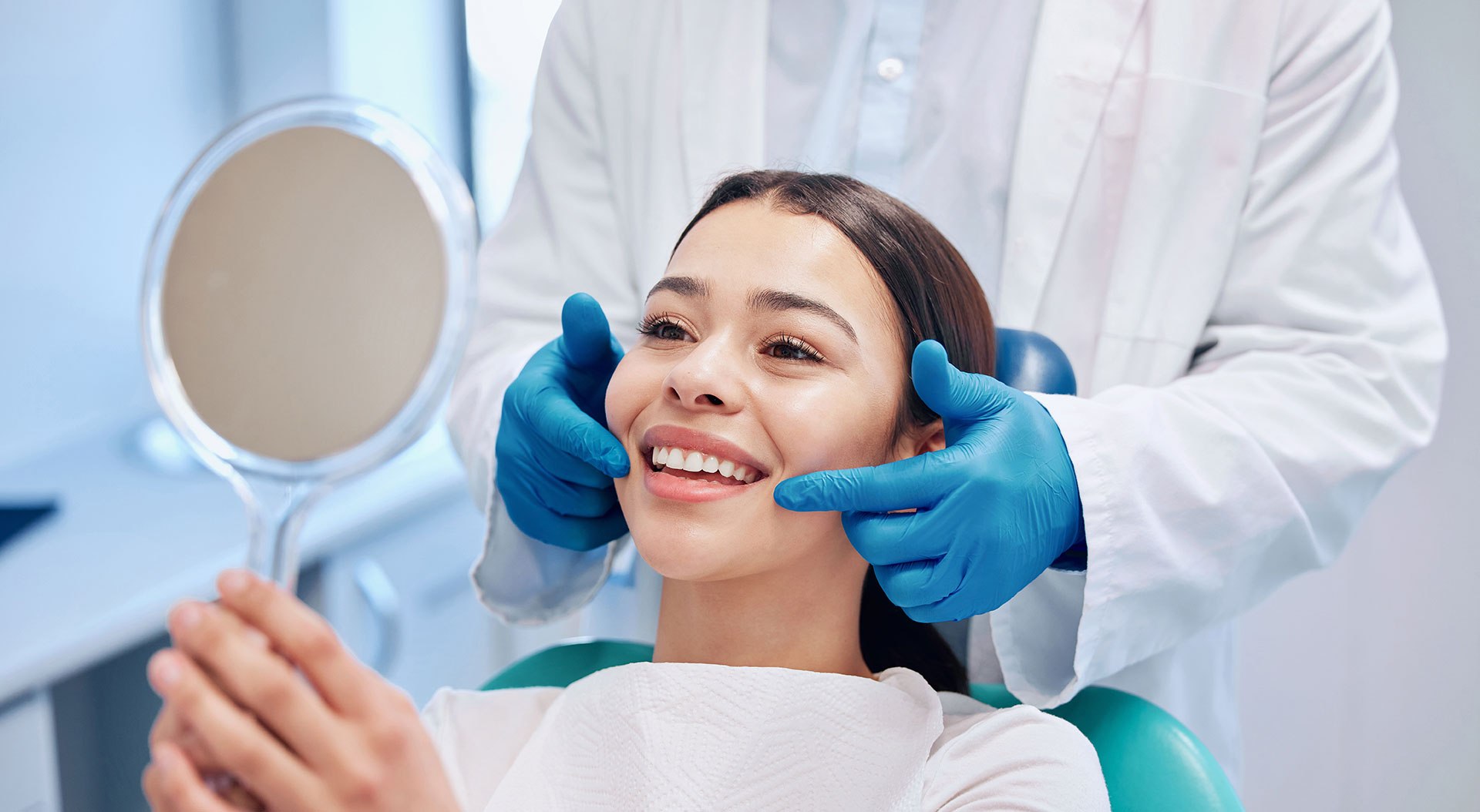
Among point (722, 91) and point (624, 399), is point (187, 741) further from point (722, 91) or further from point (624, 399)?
point (722, 91)

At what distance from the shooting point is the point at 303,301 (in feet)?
2.69

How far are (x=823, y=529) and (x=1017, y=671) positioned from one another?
0.31 meters

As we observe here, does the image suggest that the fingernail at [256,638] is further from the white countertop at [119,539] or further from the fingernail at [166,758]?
the white countertop at [119,539]

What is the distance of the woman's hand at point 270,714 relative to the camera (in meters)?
0.60

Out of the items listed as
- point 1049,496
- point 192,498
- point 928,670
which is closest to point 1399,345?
point 1049,496

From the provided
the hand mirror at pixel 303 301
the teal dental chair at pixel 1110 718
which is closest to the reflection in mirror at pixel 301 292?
the hand mirror at pixel 303 301

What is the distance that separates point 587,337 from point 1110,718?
2.48 feet

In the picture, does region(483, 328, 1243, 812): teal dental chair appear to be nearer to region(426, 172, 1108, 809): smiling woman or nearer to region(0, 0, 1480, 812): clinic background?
region(426, 172, 1108, 809): smiling woman

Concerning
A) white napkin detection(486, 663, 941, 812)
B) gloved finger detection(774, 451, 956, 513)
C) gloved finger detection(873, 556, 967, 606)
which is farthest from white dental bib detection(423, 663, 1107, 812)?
gloved finger detection(774, 451, 956, 513)

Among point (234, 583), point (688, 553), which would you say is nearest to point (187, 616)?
point (234, 583)

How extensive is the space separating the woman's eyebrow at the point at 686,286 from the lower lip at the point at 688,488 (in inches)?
7.9

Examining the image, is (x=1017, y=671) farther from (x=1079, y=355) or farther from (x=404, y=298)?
(x=404, y=298)

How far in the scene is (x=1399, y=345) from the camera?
4.38 feet

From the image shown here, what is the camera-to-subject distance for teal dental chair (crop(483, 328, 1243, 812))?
3.64 feet
